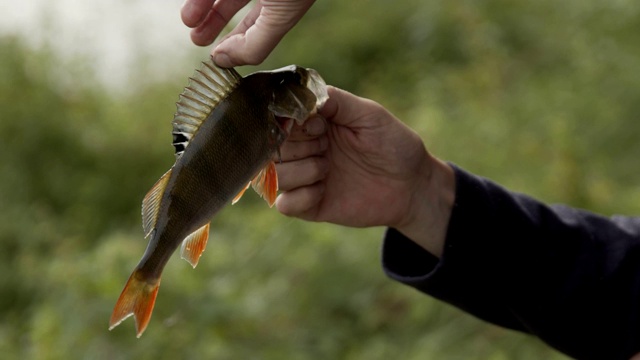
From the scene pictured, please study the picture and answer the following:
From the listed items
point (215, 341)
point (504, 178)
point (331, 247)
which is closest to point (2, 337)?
point (215, 341)

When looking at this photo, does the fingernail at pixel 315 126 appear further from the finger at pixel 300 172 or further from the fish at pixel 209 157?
→ the fish at pixel 209 157

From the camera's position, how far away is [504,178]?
4453 millimetres

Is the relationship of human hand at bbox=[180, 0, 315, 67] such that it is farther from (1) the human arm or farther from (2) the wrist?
(2) the wrist

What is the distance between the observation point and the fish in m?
1.62

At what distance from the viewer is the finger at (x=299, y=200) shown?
6.90ft

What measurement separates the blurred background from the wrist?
66cm

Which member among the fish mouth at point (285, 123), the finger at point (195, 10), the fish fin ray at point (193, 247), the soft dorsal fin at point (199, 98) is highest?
the finger at point (195, 10)

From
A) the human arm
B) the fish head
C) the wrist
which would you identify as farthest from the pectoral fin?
the wrist

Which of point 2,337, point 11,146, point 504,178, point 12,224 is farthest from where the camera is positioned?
point 11,146

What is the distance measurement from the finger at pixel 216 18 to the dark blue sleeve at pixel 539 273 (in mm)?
747

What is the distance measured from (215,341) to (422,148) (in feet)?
5.52

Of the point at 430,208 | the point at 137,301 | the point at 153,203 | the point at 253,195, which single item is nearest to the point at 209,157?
the point at 153,203

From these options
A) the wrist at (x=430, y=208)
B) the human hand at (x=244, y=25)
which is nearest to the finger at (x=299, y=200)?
the wrist at (x=430, y=208)

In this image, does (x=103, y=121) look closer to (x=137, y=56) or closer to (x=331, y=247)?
(x=137, y=56)
